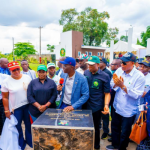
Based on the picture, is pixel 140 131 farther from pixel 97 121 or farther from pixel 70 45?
pixel 70 45

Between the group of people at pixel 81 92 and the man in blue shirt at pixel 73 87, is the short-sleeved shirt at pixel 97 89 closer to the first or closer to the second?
the group of people at pixel 81 92

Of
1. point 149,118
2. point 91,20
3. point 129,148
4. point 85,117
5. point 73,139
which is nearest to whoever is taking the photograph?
point 73,139

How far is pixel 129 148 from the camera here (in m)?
3.12

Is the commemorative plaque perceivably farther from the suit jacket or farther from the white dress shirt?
the white dress shirt

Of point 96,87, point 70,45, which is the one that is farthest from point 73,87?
point 70,45

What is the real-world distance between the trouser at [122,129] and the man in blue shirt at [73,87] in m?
0.90

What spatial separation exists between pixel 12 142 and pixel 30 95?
1.06 m

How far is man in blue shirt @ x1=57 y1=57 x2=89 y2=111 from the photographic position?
2.38 metres

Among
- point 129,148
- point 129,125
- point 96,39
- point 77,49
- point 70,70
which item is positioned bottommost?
point 129,148

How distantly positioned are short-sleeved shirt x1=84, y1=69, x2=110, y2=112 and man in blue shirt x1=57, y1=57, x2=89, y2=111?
0.95 feet

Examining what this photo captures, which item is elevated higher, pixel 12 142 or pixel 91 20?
pixel 91 20

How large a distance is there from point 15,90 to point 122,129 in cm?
221

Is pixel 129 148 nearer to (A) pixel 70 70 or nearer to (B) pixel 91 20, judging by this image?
(A) pixel 70 70

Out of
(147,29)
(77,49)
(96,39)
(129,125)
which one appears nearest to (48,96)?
(129,125)
